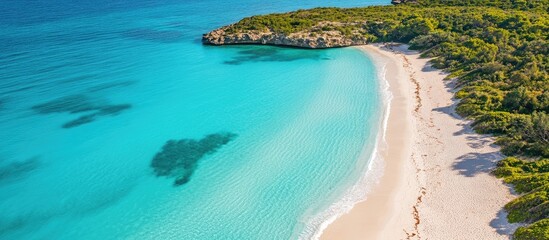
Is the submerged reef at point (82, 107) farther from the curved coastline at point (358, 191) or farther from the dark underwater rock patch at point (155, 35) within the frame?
the dark underwater rock patch at point (155, 35)

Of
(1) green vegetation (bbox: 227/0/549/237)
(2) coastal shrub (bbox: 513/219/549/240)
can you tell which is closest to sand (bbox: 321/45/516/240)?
(2) coastal shrub (bbox: 513/219/549/240)

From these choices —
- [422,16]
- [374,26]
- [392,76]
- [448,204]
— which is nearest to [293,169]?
[448,204]

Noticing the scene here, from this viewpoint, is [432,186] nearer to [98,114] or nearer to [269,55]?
[98,114]

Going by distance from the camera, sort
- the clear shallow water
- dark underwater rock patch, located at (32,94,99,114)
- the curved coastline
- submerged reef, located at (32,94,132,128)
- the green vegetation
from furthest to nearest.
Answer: dark underwater rock patch, located at (32,94,99,114)
submerged reef, located at (32,94,132,128)
the green vegetation
the clear shallow water
the curved coastline

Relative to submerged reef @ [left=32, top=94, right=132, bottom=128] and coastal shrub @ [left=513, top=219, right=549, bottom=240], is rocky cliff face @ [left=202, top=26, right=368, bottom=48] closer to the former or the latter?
submerged reef @ [left=32, top=94, right=132, bottom=128]

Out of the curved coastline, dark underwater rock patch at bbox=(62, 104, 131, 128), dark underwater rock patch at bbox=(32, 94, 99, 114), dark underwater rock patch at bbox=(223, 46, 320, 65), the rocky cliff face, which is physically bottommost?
the curved coastline

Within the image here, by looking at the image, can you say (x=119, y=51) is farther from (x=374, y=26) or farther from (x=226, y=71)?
(x=374, y=26)

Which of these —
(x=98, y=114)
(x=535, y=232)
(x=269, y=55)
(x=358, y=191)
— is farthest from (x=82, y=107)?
(x=535, y=232)
